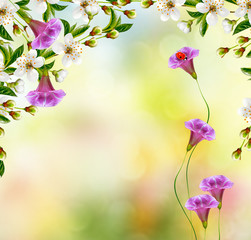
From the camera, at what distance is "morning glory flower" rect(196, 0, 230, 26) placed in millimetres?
1251

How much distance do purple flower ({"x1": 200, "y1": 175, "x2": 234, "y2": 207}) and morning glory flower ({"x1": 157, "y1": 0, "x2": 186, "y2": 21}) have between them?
0.51 meters

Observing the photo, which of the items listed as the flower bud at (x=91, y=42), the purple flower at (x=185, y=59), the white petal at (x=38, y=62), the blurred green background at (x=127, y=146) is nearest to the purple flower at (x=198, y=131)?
the blurred green background at (x=127, y=146)

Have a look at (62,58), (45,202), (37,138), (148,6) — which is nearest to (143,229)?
(45,202)

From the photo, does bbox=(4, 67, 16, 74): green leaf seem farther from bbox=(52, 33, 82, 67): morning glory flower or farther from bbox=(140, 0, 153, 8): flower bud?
bbox=(140, 0, 153, 8): flower bud

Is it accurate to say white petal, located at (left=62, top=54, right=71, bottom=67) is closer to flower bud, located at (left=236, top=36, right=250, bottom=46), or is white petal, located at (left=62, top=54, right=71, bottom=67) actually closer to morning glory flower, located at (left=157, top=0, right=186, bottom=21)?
morning glory flower, located at (left=157, top=0, right=186, bottom=21)

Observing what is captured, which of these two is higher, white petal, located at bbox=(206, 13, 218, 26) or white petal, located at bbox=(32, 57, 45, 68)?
white petal, located at bbox=(206, 13, 218, 26)

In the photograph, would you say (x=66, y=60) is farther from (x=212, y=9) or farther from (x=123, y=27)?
(x=212, y=9)

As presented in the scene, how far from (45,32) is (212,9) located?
520 mm

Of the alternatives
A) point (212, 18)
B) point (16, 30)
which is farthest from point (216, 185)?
point (16, 30)

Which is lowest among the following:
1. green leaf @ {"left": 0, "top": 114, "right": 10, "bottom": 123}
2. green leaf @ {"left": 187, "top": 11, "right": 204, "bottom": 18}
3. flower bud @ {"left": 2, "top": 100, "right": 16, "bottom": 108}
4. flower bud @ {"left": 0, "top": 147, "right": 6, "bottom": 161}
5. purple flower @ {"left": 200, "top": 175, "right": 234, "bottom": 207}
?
purple flower @ {"left": 200, "top": 175, "right": 234, "bottom": 207}

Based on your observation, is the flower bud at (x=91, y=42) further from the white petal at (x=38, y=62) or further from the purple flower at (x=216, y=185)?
the purple flower at (x=216, y=185)

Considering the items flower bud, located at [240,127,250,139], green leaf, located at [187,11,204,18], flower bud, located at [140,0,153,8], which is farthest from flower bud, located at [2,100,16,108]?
flower bud, located at [240,127,250,139]

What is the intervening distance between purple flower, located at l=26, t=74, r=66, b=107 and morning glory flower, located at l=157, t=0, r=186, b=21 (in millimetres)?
405

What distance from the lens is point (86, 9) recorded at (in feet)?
4.00
